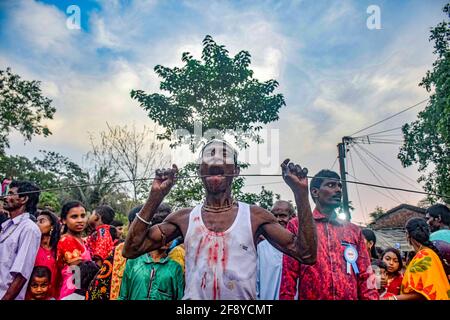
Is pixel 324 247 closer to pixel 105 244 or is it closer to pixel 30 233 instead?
pixel 30 233

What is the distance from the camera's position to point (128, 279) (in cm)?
302

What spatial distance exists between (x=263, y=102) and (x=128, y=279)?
9344 mm

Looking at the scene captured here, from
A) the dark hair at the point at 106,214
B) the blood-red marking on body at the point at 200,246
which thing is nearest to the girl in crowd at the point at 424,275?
the blood-red marking on body at the point at 200,246

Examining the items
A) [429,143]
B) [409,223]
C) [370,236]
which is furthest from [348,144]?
[409,223]

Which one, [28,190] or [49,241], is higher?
[28,190]

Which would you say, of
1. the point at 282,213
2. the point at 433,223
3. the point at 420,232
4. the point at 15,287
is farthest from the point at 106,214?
the point at 433,223

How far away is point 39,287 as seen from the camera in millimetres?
3541

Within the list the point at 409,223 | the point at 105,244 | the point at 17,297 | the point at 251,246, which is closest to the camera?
the point at 251,246

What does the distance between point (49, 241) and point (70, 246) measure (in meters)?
0.26

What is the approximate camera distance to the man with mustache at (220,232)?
89.4 inches

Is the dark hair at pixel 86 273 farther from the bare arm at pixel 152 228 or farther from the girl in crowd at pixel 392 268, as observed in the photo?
the girl in crowd at pixel 392 268

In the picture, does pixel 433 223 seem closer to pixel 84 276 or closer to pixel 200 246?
pixel 200 246

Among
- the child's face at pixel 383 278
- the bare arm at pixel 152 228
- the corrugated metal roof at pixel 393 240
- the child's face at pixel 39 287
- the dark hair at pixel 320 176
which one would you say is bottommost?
the child's face at pixel 39 287

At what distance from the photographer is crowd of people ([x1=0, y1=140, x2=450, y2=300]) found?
7.68 ft
